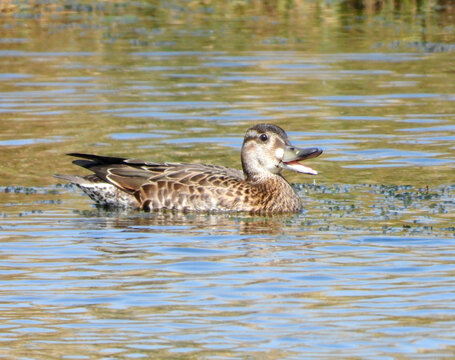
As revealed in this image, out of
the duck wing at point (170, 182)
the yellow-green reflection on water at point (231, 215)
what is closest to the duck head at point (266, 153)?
the duck wing at point (170, 182)

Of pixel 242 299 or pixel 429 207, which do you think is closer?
pixel 242 299

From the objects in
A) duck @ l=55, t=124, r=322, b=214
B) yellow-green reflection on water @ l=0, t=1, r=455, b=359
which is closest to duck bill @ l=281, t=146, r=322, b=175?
duck @ l=55, t=124, r=322, b=214

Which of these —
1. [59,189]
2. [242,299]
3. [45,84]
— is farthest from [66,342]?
[45,84]

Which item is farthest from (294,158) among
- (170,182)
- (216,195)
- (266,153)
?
(170,182)

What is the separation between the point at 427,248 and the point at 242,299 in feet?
6.20

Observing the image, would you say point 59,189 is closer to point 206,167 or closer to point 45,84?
point 206,167

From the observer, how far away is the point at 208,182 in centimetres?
1107

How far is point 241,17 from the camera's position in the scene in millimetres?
25656

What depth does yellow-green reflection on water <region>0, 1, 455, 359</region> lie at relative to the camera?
23.2 feet

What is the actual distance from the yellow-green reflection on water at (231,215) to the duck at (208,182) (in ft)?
0.76

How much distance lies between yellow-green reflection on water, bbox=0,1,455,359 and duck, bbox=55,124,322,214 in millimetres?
230

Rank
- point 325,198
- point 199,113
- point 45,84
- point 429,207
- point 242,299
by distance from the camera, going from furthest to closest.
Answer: point 45,84, point 199,113, point 325,198, point 429,207, point 242,299

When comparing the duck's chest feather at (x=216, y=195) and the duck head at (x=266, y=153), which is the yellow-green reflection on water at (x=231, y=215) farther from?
the duck head at (x=266, y=153)

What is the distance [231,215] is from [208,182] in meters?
0.36
